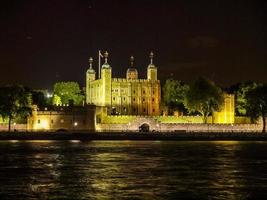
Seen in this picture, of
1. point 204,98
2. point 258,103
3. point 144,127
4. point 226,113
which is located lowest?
point 144,127

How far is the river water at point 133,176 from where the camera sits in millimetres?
29031

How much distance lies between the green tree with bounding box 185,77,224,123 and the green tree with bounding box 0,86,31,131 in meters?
23.2

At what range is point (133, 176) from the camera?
35156 millimetres

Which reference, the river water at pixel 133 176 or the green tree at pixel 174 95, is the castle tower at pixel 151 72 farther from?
the river water at pixel 133 176

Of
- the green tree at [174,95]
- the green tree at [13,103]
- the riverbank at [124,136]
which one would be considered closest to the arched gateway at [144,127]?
the riverbank at [124,136]

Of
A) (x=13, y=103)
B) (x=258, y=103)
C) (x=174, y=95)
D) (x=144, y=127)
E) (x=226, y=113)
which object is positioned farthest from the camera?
(x=174, y=95)

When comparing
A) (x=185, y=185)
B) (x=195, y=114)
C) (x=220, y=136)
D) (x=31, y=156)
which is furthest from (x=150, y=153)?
(x=195, y=114)

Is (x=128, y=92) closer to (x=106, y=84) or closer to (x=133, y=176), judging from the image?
(x=106, y=84)

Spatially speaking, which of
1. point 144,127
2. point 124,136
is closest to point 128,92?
point 144,127

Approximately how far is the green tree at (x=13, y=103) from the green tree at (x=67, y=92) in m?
27.5

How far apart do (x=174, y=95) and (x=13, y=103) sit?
33.9 metres

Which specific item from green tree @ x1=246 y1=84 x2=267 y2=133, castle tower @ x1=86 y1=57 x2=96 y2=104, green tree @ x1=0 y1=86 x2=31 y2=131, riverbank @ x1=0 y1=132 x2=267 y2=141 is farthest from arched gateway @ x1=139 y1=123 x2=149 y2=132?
castle tower @ x1=86 y1=57 x2=96 y2=104

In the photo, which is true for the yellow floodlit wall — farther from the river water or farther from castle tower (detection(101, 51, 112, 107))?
the river water

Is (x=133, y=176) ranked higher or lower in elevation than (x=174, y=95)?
lower
